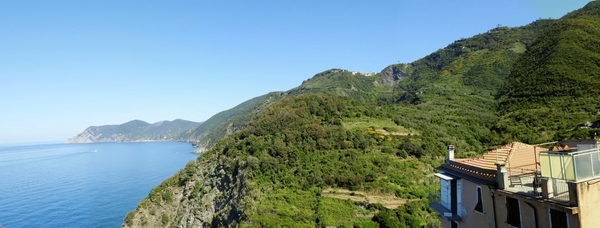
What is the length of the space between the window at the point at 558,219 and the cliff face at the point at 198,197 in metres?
26.0

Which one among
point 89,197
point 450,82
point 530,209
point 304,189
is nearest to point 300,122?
point 304,189

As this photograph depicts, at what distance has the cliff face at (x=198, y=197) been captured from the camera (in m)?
33.5

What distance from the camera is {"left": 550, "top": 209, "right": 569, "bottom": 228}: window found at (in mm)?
6009

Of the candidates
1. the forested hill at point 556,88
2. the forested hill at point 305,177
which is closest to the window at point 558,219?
the forested hill at point 305,177

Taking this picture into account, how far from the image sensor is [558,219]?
611cm

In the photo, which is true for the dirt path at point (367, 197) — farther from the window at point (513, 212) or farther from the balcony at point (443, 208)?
the window at point (513, 212)

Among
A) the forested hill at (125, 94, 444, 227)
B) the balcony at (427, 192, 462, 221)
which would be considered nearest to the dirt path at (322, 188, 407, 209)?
the forested hill at (125, 94, 444, 227)

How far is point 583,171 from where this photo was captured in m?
5.89

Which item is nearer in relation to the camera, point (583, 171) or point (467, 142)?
point (583, 171)

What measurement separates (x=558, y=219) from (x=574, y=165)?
1054 mm

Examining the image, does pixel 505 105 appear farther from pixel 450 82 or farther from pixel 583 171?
pixel 583 171

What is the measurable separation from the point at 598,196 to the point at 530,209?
3.88ft

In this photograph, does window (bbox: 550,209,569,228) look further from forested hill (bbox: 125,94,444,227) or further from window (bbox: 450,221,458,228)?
forested hill (bbox: 125,94,444,227)

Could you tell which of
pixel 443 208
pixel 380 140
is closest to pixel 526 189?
pixel 443 208
